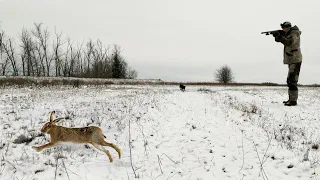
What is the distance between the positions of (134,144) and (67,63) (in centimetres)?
5994

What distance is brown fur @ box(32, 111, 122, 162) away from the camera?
5000mm

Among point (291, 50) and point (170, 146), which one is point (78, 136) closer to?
point (170, 146)

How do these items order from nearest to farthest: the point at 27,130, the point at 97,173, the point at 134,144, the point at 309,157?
the point at 97,173
the point at 309,157
the point at 134,144
the point at 27,130

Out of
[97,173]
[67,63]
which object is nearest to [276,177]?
[97,173]

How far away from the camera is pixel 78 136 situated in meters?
5.06

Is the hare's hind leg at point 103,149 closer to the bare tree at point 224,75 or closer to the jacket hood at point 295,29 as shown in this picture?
the jacket hood at point 295,29

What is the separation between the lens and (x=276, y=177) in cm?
428

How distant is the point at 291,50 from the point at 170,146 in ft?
21.0

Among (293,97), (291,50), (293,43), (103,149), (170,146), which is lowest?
(170,146)

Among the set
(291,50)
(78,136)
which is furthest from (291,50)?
(78,136)

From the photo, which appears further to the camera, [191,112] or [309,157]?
[191,112]

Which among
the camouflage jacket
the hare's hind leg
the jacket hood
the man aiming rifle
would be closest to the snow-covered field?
the hare's hind leg

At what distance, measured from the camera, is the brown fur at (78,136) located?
5.00m

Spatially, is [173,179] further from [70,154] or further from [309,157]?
[309,157]
